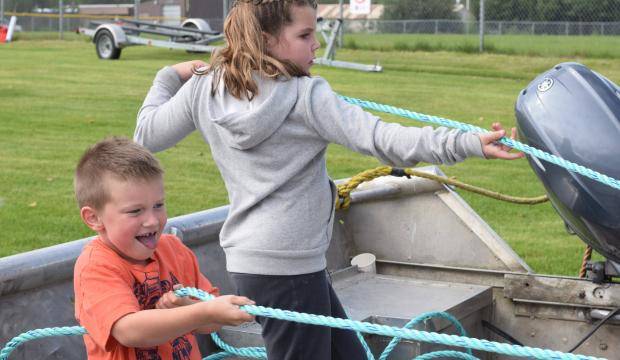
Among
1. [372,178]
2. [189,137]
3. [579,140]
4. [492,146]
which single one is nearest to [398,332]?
[492,146]

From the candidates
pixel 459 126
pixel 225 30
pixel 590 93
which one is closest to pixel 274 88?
pixel 225 30

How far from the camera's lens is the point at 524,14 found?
837 inches

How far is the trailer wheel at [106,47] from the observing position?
20.2 metres

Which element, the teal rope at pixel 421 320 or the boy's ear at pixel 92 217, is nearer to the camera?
the boy's ear at pixel 92 217

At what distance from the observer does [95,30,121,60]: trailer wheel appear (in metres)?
20.2

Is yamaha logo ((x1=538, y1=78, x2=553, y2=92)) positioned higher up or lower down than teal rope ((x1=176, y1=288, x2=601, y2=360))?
higher up

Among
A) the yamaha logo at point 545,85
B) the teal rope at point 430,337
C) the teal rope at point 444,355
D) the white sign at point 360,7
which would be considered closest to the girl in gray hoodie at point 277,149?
the teal rope at point 430,337

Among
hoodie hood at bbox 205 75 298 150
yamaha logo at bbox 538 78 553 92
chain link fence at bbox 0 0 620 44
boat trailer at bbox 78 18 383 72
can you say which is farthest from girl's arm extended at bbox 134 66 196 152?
boat trailer at bbox 78 18 383 72

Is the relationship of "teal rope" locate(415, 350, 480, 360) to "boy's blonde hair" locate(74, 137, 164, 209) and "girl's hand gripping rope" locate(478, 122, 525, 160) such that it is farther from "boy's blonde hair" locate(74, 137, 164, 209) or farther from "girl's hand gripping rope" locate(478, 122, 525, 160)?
"boy's blonde hair" locate(74, 137, 164, 209)

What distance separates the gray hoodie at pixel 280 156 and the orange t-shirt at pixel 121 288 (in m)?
0.21

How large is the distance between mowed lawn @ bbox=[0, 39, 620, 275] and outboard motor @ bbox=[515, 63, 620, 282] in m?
2.50

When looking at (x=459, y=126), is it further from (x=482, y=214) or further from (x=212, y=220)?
(x=482, y=214)

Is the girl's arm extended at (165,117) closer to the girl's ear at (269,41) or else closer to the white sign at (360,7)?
the girl's ear at (269,41)

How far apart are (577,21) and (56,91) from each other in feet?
35.8
